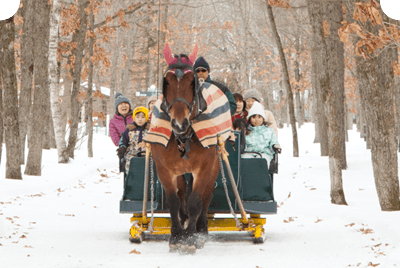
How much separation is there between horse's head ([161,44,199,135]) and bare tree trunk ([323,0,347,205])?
4.34 meters

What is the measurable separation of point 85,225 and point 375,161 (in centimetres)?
459

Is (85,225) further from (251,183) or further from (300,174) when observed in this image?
(300,174)

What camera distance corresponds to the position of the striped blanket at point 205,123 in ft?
20.4

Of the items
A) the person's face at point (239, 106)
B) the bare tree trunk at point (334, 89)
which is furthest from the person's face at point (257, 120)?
the bare tree trunk at point (334, 89)

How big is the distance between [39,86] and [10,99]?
2102 mm

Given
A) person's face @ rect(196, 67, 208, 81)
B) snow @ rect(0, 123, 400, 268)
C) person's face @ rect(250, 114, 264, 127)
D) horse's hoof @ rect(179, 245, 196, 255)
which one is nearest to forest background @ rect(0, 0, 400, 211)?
person's face @ rect(196, 67, 208, 81)

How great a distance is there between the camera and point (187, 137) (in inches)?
241

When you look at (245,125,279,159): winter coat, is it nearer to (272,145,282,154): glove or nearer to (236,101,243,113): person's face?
(272,145,282,154): glove

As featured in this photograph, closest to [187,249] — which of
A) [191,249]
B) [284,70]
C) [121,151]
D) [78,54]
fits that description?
[191,249]

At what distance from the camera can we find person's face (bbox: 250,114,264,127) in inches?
334

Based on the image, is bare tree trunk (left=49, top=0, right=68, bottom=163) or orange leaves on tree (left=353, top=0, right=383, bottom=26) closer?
orange leaves on tree (left=353, top=0, right=383, bottom=26)

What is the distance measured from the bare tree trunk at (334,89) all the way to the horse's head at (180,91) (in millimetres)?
4345

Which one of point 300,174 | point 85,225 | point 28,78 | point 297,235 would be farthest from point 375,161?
point 28,78

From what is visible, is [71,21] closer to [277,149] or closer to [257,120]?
[257,120]
